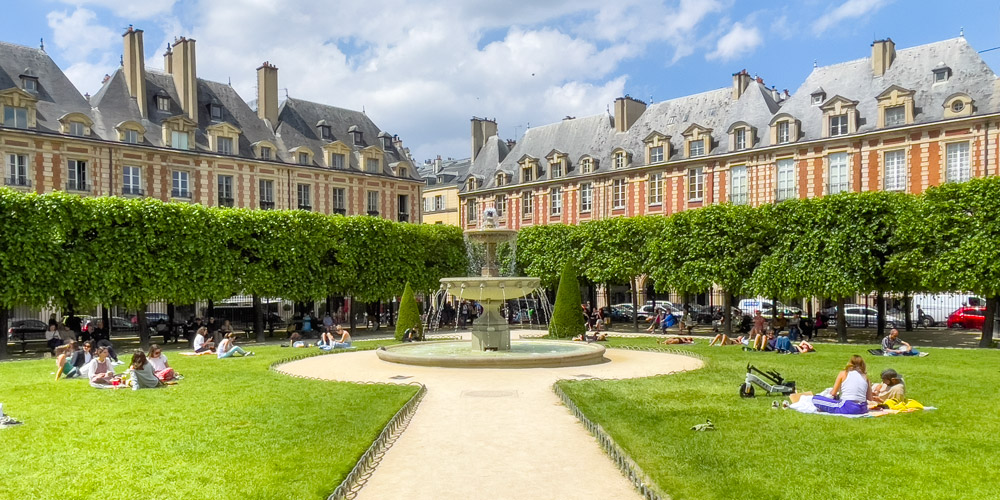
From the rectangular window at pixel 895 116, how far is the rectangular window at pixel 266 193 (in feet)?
100

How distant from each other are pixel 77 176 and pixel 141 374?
25.0 m

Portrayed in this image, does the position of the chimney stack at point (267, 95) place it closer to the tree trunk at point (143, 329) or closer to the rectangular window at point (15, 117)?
the rectangular window at point (15, 117)

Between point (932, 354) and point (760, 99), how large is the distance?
24.3 meters

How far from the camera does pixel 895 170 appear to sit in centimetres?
3362

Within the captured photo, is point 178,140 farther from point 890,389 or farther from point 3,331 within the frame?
point 890,389

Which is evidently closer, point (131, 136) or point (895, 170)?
point (895, 170)

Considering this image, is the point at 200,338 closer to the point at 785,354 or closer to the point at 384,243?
the point at 384,243

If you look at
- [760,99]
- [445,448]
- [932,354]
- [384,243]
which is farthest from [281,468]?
[760,99]

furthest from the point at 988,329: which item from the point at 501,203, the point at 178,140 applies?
the point at 178,140

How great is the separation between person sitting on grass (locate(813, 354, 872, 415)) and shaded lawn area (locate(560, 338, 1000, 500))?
0.34 m

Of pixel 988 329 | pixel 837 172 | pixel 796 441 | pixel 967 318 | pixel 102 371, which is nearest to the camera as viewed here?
pixel 796 441

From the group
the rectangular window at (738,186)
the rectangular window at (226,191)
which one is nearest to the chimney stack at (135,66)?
the rectangular window at (226,191)

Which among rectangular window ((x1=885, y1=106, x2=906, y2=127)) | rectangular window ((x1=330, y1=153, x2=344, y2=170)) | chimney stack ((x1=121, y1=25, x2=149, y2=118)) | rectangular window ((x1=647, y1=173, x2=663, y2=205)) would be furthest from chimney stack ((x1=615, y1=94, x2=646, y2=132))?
chimney stack ((x1=121, y1=25, x2=149, y2=118))

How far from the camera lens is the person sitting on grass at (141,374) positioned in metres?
12.5
